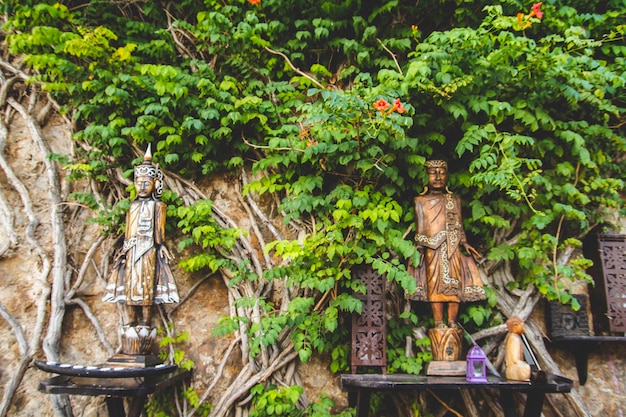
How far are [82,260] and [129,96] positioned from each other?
1414 mm

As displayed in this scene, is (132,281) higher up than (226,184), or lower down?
lower down

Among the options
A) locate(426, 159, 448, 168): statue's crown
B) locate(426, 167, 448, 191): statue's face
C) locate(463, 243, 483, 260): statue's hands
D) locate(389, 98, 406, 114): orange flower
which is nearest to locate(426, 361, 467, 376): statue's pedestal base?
locate(463, 243, 483, 260): statue's hands

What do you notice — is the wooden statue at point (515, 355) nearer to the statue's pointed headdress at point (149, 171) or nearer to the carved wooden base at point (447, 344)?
the carved wooden base at point (447, 344)

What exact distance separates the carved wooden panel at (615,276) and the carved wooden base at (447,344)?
3.92 feet

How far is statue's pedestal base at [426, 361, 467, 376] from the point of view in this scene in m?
2.66

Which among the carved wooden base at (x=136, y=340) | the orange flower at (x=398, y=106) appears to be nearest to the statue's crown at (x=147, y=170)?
the carved wooden base at (x=136, y=340)

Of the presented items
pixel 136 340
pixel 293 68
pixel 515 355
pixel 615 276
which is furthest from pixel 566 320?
pixel 136 340

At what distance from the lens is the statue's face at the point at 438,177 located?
3004 mm

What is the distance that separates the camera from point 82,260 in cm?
339

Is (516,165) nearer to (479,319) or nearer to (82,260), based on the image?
(479,319)

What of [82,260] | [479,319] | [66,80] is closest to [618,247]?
[479,319]

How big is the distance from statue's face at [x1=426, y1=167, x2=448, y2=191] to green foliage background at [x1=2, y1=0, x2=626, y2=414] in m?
0.14

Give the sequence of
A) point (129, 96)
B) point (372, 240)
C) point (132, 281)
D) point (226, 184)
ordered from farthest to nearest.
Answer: point (226, 184)
point (129, 96)
point (372, 240)
point (132, 281)

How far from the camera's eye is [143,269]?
2758 mm
